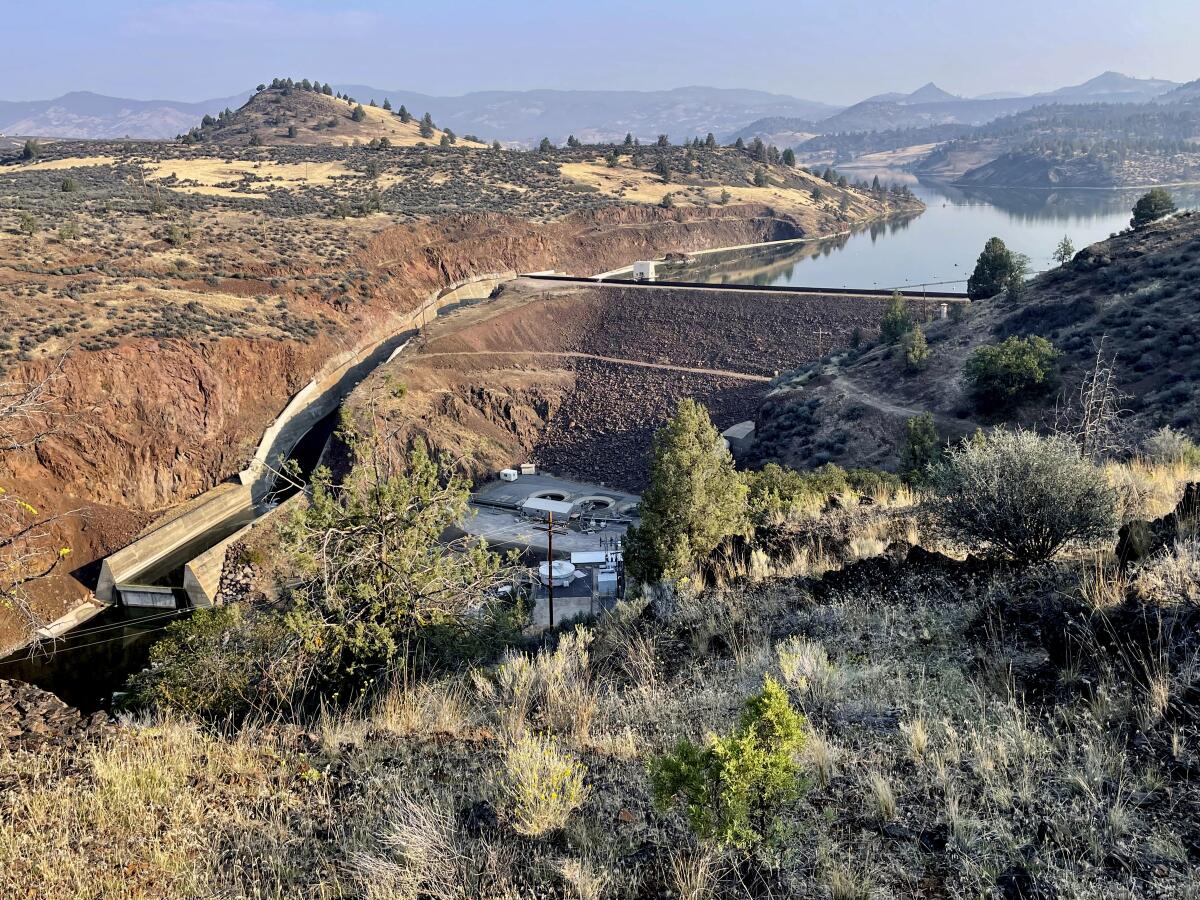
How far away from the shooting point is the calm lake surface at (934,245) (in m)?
65.1

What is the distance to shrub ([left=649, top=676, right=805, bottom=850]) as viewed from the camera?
12.6 ft

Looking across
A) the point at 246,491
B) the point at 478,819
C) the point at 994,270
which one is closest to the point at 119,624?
the point at 246,491

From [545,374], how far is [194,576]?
21297 mm

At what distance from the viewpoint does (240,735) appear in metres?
5.87

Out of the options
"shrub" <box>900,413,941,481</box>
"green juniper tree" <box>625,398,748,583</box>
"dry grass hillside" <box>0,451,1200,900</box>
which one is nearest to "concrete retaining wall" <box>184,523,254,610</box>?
"green juniper tree" <box>625,398,748,583</box>

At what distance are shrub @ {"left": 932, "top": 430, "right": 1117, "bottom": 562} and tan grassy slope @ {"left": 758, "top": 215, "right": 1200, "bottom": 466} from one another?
1631 centimetres

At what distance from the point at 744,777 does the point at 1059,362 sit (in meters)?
28.4

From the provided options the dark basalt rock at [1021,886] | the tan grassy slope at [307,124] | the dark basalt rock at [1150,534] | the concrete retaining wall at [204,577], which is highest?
the tan grassy slope at [307,124]

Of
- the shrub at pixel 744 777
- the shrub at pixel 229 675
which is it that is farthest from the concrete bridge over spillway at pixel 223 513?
the shrub at pixel 744 777

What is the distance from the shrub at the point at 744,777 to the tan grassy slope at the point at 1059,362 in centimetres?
2186

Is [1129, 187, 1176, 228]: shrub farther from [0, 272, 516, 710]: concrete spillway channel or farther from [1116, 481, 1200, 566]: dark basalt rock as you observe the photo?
[0, 272, 516, 710]: concrete spillway channel

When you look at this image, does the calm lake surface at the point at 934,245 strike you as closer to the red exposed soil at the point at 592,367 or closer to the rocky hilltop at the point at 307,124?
the red exposed soil at the point at 592,367

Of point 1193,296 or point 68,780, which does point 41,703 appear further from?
point 1193,296

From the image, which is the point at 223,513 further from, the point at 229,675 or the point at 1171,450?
the point at 1171,450
